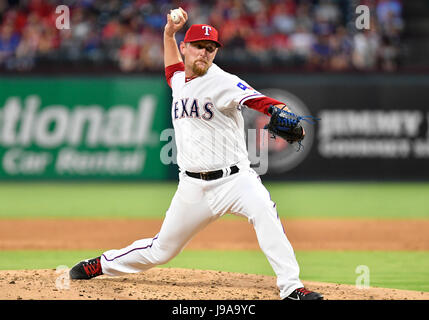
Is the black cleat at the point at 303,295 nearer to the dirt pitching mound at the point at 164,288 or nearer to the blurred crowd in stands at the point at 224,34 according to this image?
the dirt pitching mound at the point at 164,288

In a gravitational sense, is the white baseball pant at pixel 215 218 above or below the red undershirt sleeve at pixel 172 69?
below

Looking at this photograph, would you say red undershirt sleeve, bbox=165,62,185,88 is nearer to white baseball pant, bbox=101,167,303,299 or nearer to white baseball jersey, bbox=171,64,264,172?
white baseball jersey, bbox=171,64,264,172

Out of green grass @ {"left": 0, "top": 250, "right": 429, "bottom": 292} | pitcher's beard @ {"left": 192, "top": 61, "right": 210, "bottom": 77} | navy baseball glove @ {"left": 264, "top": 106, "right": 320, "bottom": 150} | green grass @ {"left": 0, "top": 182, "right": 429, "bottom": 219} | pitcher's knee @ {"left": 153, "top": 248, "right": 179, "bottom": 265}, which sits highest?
pitcher's beard @ {"left": 192, "top": 61, "right": 210, "bottom": 77}

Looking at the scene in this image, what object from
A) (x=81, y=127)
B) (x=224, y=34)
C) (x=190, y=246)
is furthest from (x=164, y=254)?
(x=224, y=34)

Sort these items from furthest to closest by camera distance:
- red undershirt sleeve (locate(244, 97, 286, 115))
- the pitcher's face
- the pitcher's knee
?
the pitcher's knee
the pitcher's face
red undershirt sleeve (locate(244, 97, 286, 115))

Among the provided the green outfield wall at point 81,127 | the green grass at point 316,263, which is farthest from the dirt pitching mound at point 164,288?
the green outfield wall at point 81,127

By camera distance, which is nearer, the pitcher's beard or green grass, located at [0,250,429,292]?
the pitcher's beard

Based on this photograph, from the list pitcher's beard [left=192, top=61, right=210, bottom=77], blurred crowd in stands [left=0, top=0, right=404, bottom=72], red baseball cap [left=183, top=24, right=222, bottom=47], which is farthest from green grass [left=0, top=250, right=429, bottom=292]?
blurred crowd in stands [left=0, top=0, right=404, bottom=72]
